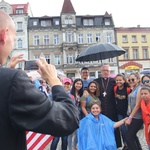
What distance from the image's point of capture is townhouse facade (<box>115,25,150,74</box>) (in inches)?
1470

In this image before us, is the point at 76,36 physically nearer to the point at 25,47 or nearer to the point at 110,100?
the point at 25,47

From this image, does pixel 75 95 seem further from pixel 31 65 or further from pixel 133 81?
pixel 31 65

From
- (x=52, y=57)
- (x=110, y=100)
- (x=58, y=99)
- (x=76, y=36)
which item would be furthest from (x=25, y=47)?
(x=58, y=99)

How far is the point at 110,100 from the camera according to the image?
5883 millimetres

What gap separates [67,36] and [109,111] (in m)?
32.4

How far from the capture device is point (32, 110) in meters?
1.13

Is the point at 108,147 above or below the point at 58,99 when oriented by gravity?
below

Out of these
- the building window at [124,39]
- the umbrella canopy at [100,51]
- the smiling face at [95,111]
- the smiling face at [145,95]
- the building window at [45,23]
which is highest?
the building window at [45,23]

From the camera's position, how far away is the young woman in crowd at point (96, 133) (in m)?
4.72

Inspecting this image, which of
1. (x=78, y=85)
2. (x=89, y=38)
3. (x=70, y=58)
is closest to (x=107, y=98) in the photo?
(x=78, y=85)

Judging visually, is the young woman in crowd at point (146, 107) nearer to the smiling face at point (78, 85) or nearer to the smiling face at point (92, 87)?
the smiling face at point (92, 87)

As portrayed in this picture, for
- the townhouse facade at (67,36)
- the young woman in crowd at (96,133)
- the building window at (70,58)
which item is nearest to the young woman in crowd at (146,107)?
the young woman in crowd at (96,133)

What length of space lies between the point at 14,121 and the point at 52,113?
0.19 metres

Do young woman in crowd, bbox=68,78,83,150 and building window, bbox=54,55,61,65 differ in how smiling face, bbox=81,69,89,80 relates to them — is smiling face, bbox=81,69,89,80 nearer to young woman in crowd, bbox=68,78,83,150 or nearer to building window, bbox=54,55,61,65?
young woman in crowd, bbox=68,78,83,150
